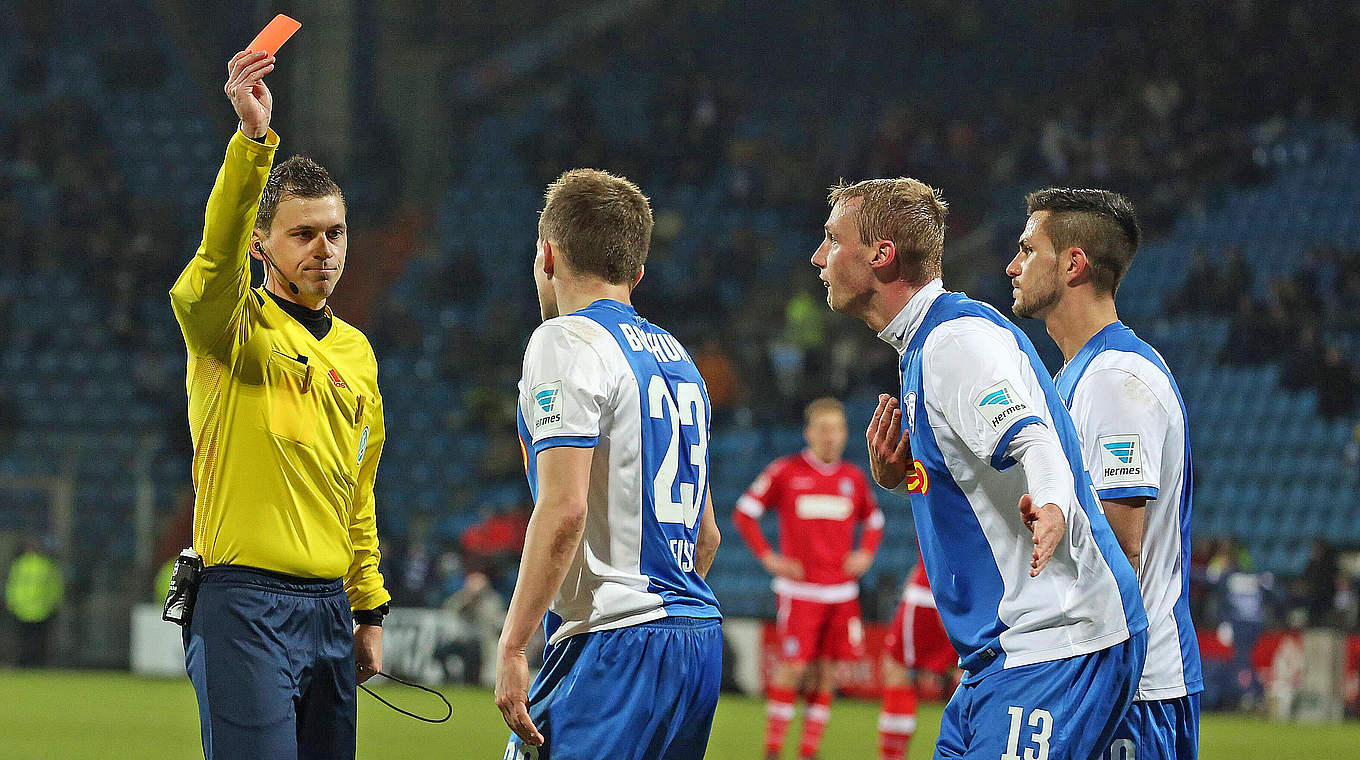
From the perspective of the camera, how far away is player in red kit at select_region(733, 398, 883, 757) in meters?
10.5

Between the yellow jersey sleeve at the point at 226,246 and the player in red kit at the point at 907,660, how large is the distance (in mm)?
5936

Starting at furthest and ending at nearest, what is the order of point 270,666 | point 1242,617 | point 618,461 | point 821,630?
point 1242,617, point 821,630, point 270,666, point 618,461

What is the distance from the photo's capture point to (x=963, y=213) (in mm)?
22344

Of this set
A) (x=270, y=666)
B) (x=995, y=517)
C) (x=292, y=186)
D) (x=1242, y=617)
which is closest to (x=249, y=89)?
(x=292, y=186)

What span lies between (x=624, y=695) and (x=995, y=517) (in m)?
0.96

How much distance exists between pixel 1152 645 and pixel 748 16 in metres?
23.8

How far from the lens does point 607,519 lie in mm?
3648

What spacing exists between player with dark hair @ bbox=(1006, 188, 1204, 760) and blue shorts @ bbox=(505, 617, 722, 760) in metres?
1.07

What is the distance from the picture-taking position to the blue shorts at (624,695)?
3.54 meters

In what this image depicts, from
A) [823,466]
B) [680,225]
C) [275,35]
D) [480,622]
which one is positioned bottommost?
[480,622]

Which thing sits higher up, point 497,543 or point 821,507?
point 821,507

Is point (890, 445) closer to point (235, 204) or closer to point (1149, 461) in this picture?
point (1149, 461)

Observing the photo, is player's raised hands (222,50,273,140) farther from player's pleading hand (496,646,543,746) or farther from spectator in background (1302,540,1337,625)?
spectator in background (1302,540,1337,625)

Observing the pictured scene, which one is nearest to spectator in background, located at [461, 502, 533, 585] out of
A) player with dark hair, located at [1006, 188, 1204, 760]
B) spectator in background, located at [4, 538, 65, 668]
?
spectator in background, located at [4, 538, 65, 668]
